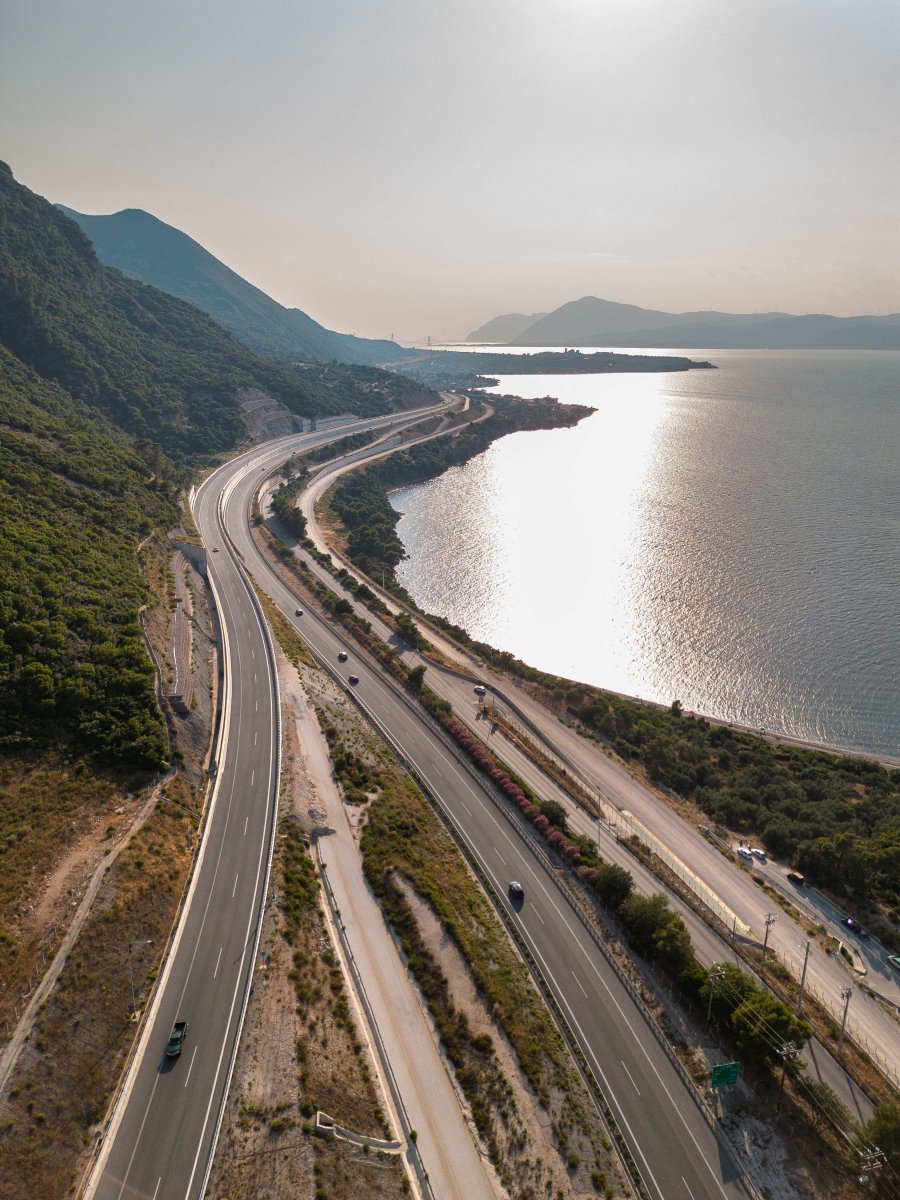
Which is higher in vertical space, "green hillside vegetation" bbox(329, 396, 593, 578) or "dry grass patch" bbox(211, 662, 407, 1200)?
"green hillside vegetation" bbox(329, 396, 593, 578)

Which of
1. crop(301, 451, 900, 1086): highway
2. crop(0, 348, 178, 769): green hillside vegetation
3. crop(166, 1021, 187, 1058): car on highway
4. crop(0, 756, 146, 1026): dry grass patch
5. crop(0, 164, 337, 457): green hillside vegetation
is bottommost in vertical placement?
crop(301, 451, 900, 1086): highway

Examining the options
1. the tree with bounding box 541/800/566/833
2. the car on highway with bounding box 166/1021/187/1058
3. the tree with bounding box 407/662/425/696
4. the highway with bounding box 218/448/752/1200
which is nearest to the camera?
the highway with bounding box 218/448/752/1200

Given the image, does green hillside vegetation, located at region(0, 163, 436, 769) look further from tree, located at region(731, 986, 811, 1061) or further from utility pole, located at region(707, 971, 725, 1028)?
tree, located at region(731, 986, 811, 1061)

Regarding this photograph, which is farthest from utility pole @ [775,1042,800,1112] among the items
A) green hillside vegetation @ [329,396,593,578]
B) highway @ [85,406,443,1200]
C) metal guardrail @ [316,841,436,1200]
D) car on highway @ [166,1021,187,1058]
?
green hillside vegetation @ [329,396,593,578]

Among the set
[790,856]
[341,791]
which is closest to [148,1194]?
[341,791]

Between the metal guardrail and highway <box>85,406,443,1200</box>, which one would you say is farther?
the metal guardrail

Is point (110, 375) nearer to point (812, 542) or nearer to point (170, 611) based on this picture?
point (170, 611)

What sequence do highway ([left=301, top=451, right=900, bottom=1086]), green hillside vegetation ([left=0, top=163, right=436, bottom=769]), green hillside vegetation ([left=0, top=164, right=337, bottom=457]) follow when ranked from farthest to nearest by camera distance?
green hillside vegetation ([left=0, top=164, right=337, bottom=457]), green hillside vegetation ([left=0, top=163, right=436, bottom=769]), highway ([left=301, top=451, right=900, bottom=1086])
